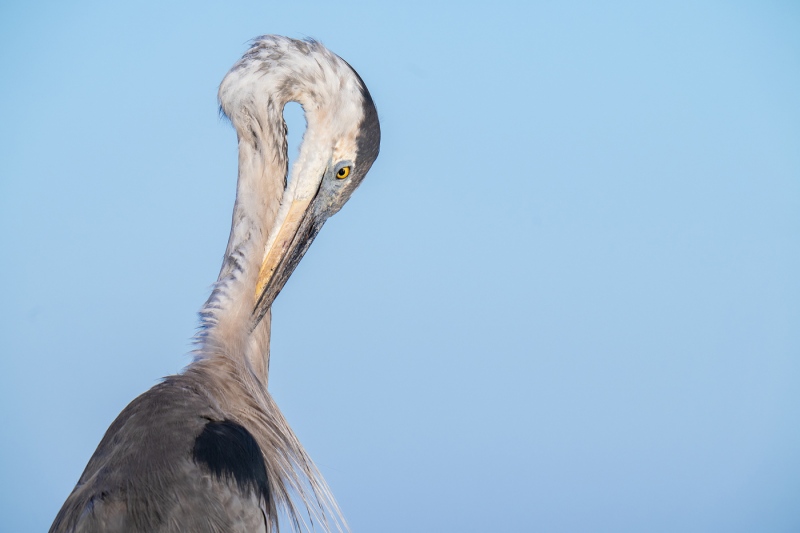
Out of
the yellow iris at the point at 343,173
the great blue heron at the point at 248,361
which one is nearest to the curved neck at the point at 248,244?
the great blue heron at the point at 248,361

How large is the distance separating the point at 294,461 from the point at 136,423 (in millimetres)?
752

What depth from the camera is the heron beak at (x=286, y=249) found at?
3.25 m

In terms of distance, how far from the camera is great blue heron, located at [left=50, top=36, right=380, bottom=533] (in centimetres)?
226

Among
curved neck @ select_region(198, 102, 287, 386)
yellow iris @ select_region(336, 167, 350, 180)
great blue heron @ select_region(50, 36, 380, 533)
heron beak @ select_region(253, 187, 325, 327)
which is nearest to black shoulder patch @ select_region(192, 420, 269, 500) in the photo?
great blue heron @ select_region(50, 36, 380, 533)

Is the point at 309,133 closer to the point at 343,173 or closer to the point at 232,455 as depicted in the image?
the point at 343,173

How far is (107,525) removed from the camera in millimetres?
2115

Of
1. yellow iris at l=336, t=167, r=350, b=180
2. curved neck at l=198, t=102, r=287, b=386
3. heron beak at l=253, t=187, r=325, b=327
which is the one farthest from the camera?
yellow iris at l=336, t=167, r=350, b=180

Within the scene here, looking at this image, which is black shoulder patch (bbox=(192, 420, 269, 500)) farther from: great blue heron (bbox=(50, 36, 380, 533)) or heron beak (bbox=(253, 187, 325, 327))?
heron beak (bbox=(253, 187, 325, 327))

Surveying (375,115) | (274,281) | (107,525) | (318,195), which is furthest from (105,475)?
(375,115)

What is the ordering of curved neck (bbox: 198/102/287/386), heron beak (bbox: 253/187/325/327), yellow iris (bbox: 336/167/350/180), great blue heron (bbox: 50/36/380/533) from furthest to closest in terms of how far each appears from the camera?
yellow iris (bbox: 336/167/350/180) < heron beak (bbox: 253/187/325/327) < curved neck (bbox: 198/102/287/386) < great blue heron (bbox: 50/36/380/533)

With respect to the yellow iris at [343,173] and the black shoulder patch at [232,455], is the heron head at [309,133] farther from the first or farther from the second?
the black shoulder patch at [232,455]

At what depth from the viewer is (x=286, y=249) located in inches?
131

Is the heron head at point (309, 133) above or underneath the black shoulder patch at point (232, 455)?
above

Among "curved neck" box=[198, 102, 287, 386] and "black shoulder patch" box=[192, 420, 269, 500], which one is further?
"curved neck" box=[198, 102, 287, 386]
